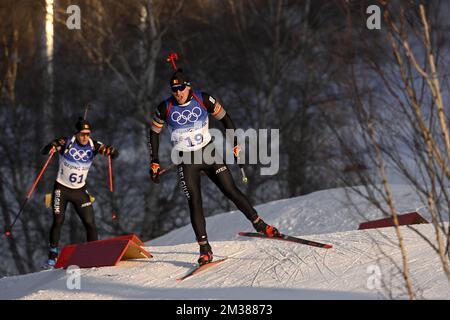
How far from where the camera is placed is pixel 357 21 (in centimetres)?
468

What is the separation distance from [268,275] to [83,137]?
312 centimetres

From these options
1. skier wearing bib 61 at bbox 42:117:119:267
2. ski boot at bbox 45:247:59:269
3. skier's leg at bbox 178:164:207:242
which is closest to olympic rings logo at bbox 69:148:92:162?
skier wearing bib 61 at bbox 42:117:119:267

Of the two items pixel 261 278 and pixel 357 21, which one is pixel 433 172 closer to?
pixel 357 21

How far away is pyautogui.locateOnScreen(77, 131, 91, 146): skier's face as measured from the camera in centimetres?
927

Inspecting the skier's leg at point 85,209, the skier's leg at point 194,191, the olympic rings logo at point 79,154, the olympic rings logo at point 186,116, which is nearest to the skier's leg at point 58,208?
the skier's leg at point 85,209

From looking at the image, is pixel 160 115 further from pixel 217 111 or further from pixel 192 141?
pixel 217 111

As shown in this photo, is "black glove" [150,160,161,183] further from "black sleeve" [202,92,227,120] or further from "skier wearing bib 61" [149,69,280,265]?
"black sleeve" [202,92,227,120]

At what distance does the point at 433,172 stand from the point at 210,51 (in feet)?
65.3

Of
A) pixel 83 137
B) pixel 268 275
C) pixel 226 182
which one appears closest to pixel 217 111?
pixel 226 182

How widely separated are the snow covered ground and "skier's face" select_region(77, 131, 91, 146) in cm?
142

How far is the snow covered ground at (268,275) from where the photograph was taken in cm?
648
